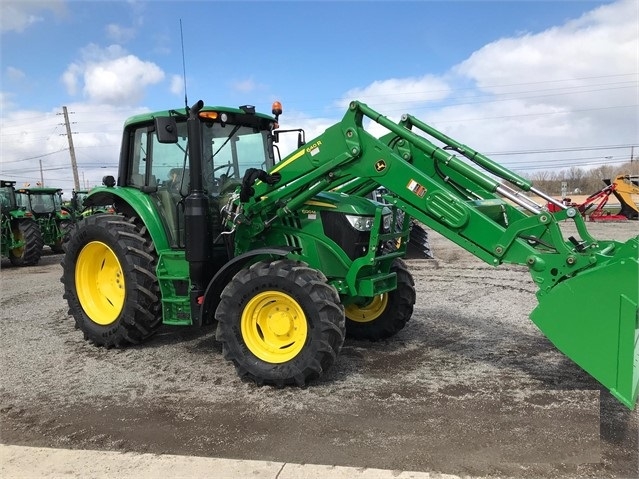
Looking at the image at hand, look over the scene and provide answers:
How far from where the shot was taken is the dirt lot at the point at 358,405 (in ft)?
11.1

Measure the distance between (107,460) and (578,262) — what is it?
3502 mm

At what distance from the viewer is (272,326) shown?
4648mm

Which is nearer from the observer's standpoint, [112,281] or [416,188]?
[416,188]

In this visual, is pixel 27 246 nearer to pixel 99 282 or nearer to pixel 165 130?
pixel 99 282

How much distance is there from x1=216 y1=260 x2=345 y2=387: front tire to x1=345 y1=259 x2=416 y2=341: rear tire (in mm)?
1450

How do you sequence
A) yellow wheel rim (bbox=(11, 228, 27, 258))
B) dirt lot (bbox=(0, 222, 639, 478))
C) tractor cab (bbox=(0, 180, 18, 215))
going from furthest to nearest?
tractor cab (bbox=(0, 180, 18, 215)) < yellow wheel rim (bbox=(11, 228, 27, 258)) < dirt lot (bbox=(0, 222, 639, 478))

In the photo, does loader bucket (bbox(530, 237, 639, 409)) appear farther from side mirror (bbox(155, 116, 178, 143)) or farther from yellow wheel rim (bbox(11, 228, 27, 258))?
yellow wheel rim (bbox(11, 228, 27, 258))

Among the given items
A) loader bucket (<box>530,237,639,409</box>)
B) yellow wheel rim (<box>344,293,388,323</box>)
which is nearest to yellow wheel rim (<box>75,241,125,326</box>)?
yellow wheel rim (<box>344,293,388,323</box>)

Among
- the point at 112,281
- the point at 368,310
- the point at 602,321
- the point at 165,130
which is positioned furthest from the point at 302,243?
the point at 602,321

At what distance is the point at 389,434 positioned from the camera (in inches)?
143

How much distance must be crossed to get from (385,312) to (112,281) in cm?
309

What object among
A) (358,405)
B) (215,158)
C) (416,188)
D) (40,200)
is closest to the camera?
(358,405)

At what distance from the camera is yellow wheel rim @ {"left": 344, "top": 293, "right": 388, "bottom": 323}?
19.2 ft

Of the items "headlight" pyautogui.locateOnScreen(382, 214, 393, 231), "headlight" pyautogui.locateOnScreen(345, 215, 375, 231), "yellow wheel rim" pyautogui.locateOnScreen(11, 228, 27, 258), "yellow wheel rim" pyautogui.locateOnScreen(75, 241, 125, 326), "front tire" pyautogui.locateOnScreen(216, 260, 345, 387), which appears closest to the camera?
"front tire" pyautogui.locateOnScreen(216, 260, 345, 387)
